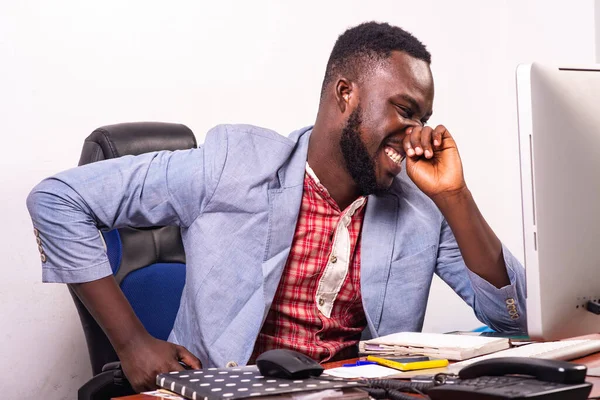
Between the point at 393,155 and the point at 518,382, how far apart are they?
93 centimetres

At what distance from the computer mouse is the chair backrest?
2.40 feet

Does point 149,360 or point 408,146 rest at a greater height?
point 408,146

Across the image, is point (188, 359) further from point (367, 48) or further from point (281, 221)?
point (367, 48)

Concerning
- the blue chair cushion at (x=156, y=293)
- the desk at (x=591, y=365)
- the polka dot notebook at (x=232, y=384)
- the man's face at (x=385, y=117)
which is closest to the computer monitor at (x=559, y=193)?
the desk at (x=591, y=365)

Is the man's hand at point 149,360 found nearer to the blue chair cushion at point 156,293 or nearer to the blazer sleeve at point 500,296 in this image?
the blue chair cushion at point 156,293

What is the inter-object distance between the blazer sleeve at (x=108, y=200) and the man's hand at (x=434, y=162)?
0.41 meters

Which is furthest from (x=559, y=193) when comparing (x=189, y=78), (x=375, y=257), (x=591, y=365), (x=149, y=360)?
→ (x=189, y=78)

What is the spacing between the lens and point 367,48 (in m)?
1.79

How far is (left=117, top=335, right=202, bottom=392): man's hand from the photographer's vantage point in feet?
4.44

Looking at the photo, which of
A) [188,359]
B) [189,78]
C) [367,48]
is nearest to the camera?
[188,359]

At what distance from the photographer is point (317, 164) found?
1.77m

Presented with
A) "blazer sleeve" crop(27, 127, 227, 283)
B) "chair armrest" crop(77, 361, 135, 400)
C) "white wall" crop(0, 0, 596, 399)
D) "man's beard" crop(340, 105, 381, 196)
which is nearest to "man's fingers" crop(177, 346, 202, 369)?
"chair armrest" crop(77, 361, 135, 400)

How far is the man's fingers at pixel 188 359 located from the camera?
1356 mm

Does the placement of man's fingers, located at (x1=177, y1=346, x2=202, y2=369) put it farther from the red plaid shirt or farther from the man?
the red plaid shirt
